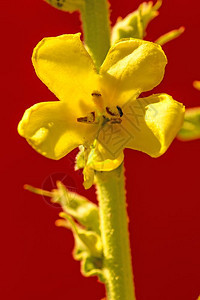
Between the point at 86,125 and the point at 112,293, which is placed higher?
the point at 86,125

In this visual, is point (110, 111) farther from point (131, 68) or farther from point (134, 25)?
point (134, 25)

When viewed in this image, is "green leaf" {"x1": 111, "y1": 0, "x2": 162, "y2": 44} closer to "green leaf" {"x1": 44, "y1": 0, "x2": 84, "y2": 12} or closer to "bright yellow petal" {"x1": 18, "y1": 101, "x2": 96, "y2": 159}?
"green leaf" {"x1": 44, "y1": 0, "x2": 84, "y2": 12}

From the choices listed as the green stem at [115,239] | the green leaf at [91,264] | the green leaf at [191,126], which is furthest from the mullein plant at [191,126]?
the green leaf at [91,264]

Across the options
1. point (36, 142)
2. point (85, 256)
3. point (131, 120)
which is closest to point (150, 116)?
point (131, 120)

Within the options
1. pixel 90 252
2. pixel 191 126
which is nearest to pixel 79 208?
pixel 90 252

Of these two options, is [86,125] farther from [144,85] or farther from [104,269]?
[104,269]

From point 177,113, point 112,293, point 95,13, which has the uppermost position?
point 95,13

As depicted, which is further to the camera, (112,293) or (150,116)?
(112,293)

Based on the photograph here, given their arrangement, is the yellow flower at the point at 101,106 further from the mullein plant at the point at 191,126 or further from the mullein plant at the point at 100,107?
the mullein plant at the point at 191,126
